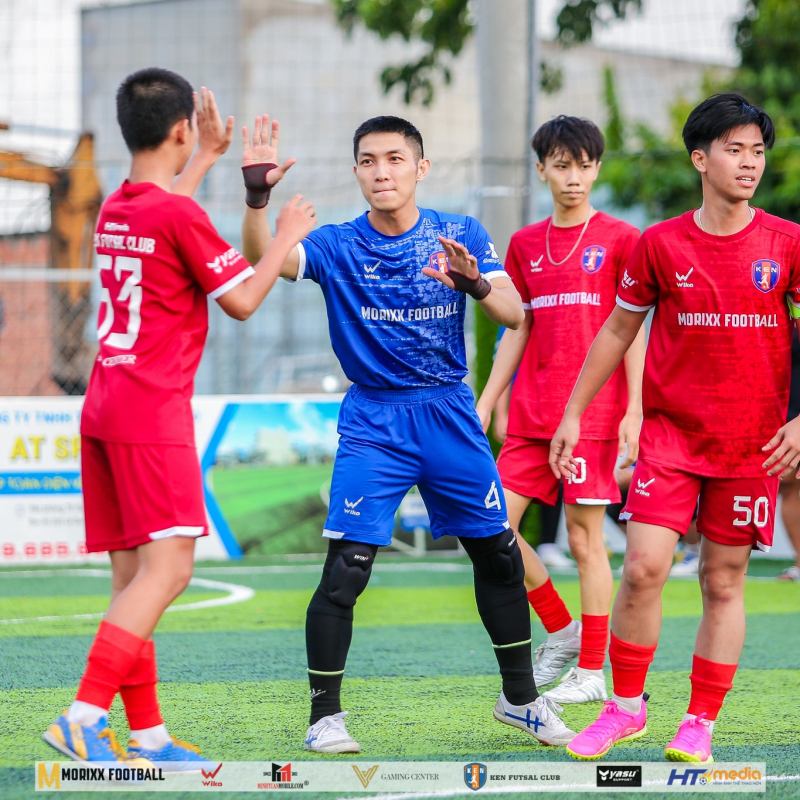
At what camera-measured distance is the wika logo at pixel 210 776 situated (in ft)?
12.5

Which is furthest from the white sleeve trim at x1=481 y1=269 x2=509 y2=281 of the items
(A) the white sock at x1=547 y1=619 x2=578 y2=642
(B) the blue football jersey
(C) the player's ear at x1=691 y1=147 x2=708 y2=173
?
(A) the white sock at x1=547 y1=619 x2=578 y2=642

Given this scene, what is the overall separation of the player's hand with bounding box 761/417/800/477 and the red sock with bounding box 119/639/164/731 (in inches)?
77.8

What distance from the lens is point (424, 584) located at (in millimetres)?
10055

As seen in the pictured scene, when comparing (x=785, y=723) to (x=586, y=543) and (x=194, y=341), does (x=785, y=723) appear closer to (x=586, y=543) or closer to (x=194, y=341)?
(x=586, y=543)

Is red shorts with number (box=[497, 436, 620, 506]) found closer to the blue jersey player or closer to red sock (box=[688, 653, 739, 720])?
the blue jersey player

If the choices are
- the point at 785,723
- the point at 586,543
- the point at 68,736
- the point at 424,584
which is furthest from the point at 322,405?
the point at 68,736

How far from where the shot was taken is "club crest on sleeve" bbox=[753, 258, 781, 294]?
168 inches

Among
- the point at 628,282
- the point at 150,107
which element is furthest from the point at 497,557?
the point at 150,107

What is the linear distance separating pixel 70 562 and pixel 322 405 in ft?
8.19

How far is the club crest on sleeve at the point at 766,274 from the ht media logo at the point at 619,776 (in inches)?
60.0

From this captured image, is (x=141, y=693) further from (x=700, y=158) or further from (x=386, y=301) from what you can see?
(x=700, y=158)

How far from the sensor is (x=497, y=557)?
4.72 m

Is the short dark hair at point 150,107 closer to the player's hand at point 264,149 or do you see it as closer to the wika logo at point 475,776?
the player's hand at point 264,149

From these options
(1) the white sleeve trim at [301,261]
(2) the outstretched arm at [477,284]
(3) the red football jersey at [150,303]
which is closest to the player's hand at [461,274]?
(2) the outstretched arm at [477,284]
